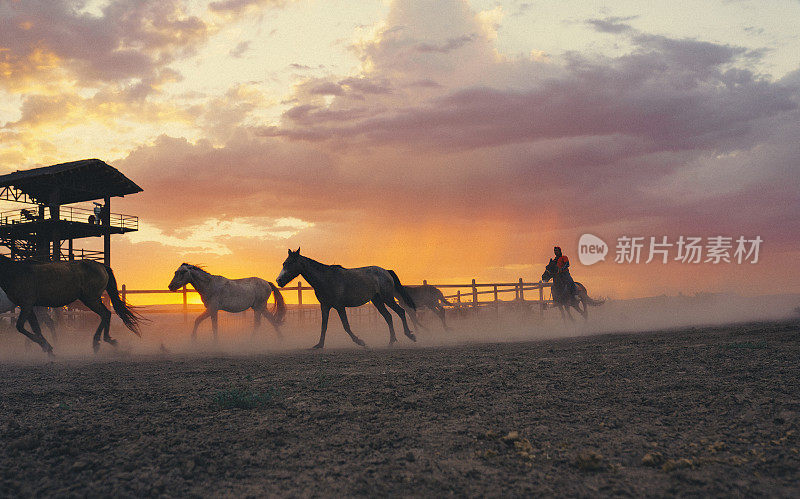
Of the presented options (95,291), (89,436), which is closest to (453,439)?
(89,436)

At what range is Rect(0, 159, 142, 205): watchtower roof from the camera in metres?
30.0

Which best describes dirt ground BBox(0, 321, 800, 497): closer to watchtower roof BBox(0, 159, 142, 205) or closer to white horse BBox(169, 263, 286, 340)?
white horse BBox(169, 263, 286, 340)

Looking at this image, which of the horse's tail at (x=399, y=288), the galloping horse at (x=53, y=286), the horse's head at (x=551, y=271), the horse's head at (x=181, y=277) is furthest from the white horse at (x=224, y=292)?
the horse's head at (x=551, y=271)

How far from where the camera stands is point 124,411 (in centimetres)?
495

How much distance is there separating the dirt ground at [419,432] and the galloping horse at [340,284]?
5.77m

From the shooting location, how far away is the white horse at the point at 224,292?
14406 mm

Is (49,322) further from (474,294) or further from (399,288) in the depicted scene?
(474,294)

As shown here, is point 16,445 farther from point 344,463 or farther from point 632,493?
point 632,493

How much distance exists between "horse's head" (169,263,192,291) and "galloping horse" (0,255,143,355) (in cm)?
129

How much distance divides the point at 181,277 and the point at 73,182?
23.0 meters

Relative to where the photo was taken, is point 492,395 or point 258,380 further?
point 258,380

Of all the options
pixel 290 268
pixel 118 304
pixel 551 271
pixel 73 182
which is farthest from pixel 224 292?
pixel 73 182

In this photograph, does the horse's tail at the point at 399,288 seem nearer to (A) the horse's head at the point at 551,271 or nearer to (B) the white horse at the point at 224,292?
(B) the white horse at the point at 224,292

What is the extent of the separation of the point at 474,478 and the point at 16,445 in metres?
3.51
